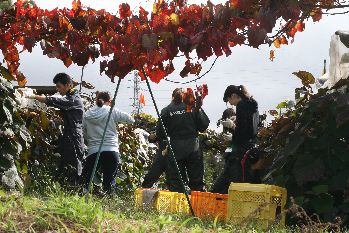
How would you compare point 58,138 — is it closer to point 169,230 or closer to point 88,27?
point 88,27

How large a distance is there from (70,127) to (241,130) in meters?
2.12

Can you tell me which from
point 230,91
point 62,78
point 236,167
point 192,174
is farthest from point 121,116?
point 236,167

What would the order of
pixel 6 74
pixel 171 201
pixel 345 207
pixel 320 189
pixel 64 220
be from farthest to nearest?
pixel 171 201, pixel 6 74, pixel 320 189, pixel 345 207, pixel 64 220

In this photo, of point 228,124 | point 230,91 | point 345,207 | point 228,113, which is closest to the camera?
point 345,207

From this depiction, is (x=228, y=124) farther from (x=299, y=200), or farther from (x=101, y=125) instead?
(x=299, y=200)

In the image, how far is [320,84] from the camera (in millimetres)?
7566

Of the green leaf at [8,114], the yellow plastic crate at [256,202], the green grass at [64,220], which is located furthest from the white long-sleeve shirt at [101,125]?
the green grass at [64,220]

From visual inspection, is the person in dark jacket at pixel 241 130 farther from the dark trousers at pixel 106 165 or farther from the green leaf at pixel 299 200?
the dark trousers at pixel 106 165

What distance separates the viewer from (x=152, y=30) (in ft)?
16.2

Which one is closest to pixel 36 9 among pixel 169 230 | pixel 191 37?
pixel 191 37

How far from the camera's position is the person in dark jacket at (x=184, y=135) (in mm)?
8562

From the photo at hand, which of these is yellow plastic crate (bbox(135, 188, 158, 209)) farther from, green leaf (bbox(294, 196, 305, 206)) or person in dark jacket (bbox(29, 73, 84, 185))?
green leaf (bbox(294, 196, 305, 206))

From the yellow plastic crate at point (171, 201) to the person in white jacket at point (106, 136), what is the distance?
1425mm

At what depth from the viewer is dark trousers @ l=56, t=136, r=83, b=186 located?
329 inches
